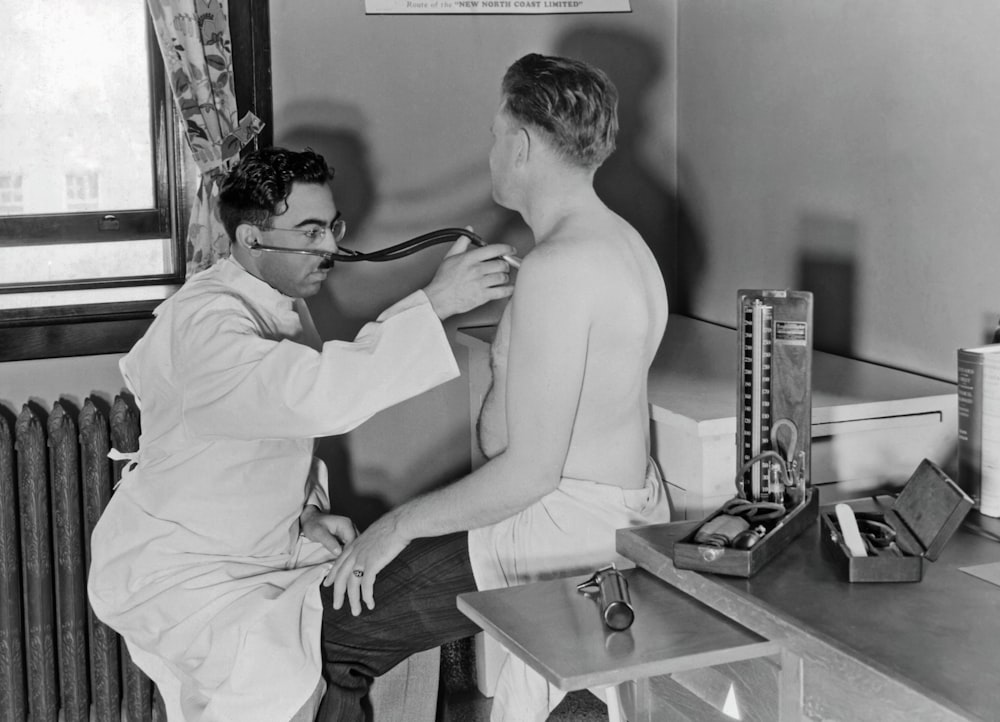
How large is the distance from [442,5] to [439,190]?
447 mm

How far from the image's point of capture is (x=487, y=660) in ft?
9.46

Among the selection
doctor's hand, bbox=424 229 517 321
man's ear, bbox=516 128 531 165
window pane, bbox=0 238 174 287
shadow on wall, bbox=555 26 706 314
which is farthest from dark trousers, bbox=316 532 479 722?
shadow on wall, bbox=555 26 706 314

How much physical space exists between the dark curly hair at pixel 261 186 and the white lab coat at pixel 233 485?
114mm

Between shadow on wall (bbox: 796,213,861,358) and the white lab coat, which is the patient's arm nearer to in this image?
the white lab coat

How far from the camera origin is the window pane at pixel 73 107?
2.69 meters

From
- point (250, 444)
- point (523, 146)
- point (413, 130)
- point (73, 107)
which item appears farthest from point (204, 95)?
point (523, 146)

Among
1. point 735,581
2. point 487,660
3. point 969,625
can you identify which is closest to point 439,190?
point 487,660

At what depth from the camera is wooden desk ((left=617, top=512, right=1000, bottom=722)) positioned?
1.11 meters

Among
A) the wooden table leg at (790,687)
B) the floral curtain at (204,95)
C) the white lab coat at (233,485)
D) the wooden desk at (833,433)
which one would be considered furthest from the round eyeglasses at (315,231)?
the wooden table leg at (790,687)

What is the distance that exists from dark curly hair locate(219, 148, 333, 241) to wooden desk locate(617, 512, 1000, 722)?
3.19 feet

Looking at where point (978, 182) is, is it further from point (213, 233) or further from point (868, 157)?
point (213, 233)

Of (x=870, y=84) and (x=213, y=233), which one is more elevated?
(x=870, y=84)

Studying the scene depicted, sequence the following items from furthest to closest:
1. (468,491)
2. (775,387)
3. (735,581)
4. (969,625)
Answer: (468,491) → (775,387) → (735,581) → (969,625)

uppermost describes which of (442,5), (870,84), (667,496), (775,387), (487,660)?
(442,5)
